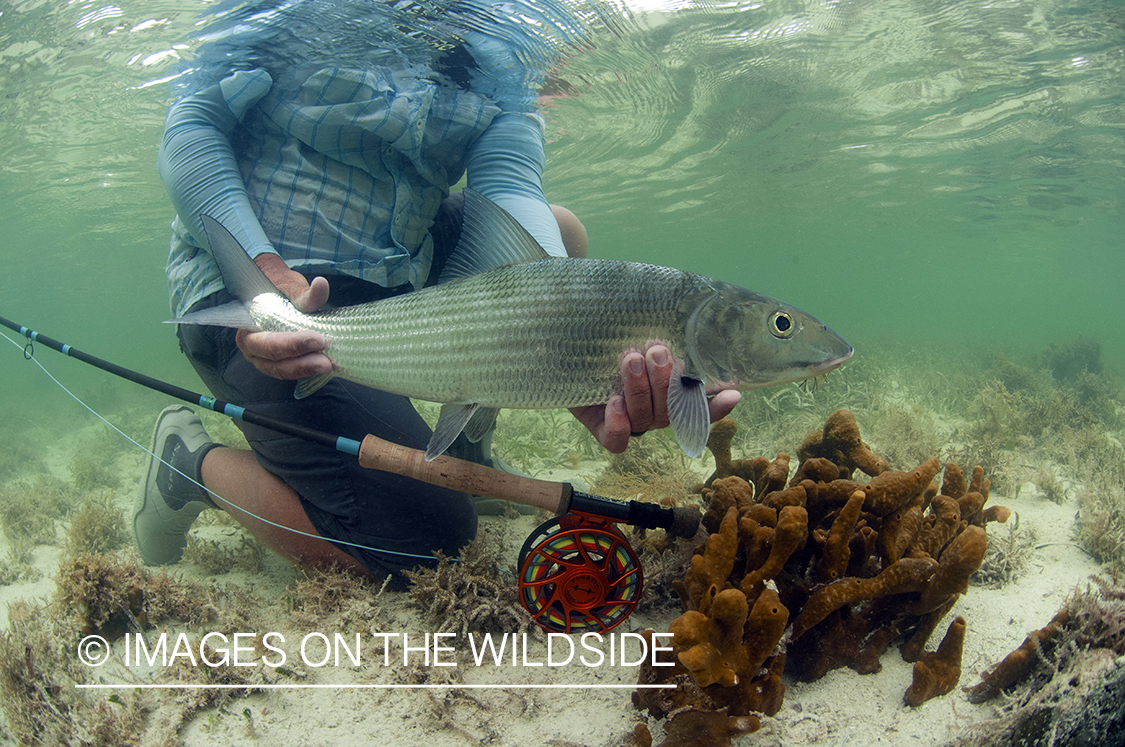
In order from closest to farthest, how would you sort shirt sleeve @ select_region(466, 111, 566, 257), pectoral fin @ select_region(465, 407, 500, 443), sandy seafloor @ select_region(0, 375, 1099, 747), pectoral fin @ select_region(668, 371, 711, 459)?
sandy seafloor @ select_region(0, 375, 1099, 747) → pectoral fin @ select_region(668, 371, 711, 459) → pectoral fin @ select_region(465, 407, 500, 443) → shirt sleeve @ select_region(466, 111, 566, 257)

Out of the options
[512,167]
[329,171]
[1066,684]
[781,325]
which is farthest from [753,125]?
[1066,684]

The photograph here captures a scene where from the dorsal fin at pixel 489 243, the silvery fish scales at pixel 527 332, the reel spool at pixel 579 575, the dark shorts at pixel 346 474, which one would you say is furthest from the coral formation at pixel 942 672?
the dark shorts at pixel 346 474

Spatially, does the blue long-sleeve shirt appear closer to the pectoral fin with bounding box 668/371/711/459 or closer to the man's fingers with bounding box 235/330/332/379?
the man's fingers with bounding box 235/330/332/379

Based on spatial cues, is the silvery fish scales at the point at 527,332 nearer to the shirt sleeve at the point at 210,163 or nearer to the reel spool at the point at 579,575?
the reel spool at the point at 579,575

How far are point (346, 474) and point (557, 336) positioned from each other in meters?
1.74

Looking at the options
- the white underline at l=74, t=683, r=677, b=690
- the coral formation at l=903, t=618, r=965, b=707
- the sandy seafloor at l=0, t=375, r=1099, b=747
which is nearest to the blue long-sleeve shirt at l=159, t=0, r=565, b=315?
the white underline at l=74, t=683, r=677, b=690

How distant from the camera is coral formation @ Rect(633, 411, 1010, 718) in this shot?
164cm

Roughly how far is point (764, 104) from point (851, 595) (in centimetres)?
1559

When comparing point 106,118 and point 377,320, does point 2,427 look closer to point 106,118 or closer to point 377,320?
point 106,118

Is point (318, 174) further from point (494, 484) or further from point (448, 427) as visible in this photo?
point (494, 484)

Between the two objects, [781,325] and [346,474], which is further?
[346,474]

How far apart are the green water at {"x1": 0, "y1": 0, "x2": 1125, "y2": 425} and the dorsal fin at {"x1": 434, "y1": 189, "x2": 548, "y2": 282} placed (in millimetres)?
7075

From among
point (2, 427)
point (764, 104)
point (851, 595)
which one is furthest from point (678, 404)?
point (2, 427)

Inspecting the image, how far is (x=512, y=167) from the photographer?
391cm
